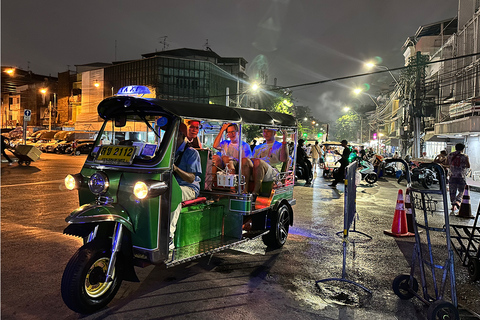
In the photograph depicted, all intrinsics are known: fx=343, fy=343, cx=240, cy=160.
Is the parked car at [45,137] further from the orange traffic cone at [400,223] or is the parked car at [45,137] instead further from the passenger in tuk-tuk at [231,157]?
the orange traffic cone at [400,223]

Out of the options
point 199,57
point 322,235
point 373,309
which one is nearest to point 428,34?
point 199,57

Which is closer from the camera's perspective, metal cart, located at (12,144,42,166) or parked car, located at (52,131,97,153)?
metal cart, located at (12,144,42,166)

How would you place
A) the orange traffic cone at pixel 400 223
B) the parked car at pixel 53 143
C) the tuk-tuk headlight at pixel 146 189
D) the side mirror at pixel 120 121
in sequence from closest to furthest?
the tuk-tuk headlight at pixel 146 189 < the side mirror at pixel 120 121 < the orange traffic cone at pixel 400 223 < the parked car at pixel 53 143

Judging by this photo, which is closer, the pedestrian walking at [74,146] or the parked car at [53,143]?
the pedestrian walking at [74,146]

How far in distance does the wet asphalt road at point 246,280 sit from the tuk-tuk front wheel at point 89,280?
0.55 ft

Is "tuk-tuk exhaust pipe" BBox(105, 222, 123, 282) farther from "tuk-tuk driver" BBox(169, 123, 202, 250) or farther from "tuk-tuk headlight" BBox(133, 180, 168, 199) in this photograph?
"tuk-tuk driver" BBox(169, 123, 202, 250)

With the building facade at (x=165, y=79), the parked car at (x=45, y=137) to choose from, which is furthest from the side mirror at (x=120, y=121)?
the parked car at (x=45, y=137)

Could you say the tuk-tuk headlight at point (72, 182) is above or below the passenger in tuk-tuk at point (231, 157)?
below

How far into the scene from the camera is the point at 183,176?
14.4 ft

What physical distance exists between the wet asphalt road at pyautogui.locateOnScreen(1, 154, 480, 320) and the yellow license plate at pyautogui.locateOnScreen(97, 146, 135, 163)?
1.62 m

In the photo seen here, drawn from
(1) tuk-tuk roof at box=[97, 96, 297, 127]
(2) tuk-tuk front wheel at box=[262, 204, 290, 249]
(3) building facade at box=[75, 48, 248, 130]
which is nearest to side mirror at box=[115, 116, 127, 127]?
(1) tuk-tuk roof at box=[97, 96, 297, 127]

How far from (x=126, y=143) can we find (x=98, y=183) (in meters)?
0.76

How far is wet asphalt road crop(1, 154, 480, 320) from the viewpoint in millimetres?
3779

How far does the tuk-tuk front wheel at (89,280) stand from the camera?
132 inches
